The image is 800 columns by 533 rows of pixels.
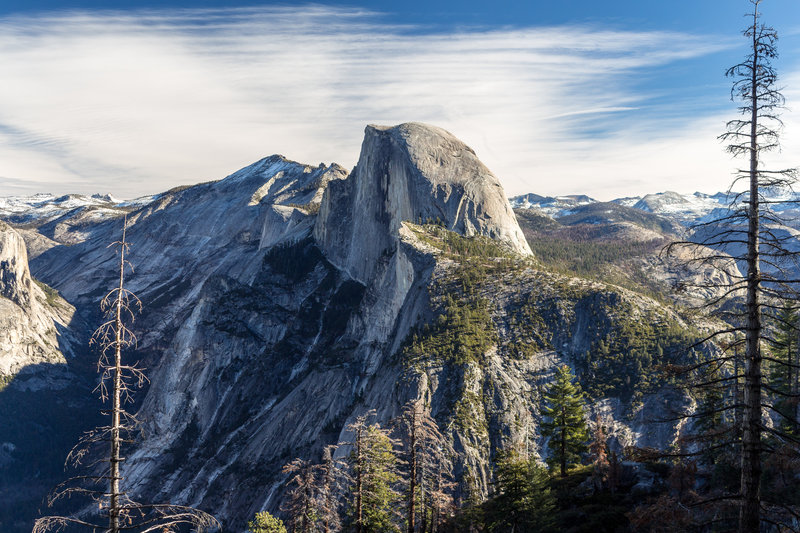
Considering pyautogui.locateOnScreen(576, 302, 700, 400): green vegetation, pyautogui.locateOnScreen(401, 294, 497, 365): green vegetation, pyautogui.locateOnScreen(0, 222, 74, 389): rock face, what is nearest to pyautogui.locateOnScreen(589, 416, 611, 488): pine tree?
pyautogui.locateOnScreen(576, 302, 700, 400): green vegetation

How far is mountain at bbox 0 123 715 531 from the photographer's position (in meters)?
68.6

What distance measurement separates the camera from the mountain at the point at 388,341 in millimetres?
68625

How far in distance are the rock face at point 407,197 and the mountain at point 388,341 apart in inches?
18.7

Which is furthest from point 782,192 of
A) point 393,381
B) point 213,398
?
point 213,398

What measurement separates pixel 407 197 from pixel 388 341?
4030 centimetres

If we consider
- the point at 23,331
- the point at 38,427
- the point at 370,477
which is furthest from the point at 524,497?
the point at 23,331

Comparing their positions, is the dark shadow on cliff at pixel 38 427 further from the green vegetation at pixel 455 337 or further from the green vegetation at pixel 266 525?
the green vegetation at pixel 266 525

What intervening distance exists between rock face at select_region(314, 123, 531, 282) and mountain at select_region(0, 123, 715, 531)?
1.56 feet

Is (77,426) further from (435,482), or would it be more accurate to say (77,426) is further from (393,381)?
(435,482)

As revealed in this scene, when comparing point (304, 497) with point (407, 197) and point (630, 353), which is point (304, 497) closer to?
point (630, 353)

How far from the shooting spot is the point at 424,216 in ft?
399

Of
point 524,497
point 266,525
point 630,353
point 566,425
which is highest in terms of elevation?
point 630,353

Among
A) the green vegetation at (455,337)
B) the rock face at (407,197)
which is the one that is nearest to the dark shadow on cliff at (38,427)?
the rock face at (407,197)

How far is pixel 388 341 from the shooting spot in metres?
99.5
